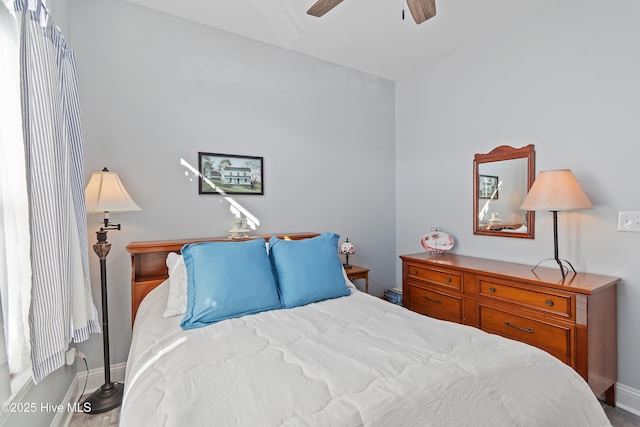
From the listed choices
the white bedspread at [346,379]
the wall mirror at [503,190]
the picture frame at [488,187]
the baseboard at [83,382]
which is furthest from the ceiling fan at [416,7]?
the baseboard at [83,382]

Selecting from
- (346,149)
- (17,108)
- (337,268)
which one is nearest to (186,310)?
(337,268)

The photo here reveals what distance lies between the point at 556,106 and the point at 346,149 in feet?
6.12

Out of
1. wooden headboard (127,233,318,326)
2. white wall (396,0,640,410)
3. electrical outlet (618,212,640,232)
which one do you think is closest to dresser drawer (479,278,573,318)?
white wall (396,0,640,410)

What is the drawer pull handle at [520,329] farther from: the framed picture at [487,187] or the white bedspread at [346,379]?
the framed picture at [487,187]

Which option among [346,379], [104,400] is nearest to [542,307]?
[346,379]

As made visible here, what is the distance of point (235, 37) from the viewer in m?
2.86

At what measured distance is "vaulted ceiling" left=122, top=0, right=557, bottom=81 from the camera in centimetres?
246

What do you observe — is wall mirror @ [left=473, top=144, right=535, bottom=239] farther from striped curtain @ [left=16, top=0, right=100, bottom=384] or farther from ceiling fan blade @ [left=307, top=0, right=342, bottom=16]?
striped curtain @ [left=16, top=0, right=100, bottom=384]

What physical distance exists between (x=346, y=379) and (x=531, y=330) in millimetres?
1683

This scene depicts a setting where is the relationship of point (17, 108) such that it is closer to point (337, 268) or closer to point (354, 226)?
point (337, 268)

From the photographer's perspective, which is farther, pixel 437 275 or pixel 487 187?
pixel 487 187

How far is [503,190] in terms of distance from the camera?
111 inches

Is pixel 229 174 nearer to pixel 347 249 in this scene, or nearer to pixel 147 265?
pixel 147 265

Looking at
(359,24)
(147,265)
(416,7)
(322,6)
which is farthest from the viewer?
(359,24)
